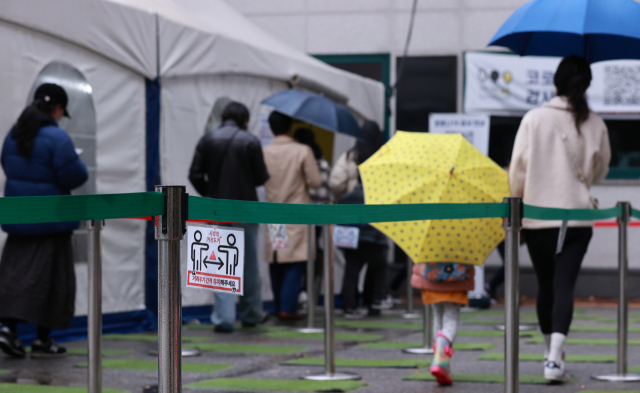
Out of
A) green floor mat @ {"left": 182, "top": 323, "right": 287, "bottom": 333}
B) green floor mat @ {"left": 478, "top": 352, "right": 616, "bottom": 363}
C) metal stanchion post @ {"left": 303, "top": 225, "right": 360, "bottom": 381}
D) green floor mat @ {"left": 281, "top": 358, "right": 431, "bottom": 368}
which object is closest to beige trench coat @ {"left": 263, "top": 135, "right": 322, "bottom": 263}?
green floor mat @ {"left": 182, "top": 323, "right": 287, "bottom": 333}

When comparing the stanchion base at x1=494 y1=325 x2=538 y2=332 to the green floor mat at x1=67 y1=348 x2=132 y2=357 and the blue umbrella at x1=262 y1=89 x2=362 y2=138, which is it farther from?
the green floor mat at x1=67 y1=348 x2=132 y2=357

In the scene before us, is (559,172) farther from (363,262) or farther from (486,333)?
(363,262)

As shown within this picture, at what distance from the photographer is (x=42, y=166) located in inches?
240

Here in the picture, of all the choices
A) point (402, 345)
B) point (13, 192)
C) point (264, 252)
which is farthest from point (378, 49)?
point (13, 192)

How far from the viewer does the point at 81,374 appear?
17.7ft

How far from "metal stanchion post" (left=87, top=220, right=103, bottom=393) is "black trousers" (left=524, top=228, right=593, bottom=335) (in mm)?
2370

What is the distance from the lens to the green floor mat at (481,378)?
508 centimetres

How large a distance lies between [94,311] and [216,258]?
1.51 m

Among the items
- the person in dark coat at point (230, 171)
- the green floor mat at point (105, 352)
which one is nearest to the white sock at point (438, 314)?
the green floor mat at point (105, 352)

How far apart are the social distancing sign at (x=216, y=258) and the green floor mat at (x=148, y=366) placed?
2936 mm

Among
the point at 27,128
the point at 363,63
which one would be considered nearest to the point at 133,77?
the point at 27,128

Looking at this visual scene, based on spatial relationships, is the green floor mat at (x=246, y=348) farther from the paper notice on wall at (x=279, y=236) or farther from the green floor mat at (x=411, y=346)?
the paper notice on wall at (x=279, y=236)

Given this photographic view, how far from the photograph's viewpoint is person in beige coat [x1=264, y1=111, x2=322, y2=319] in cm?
871

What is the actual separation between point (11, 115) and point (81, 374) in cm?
211
